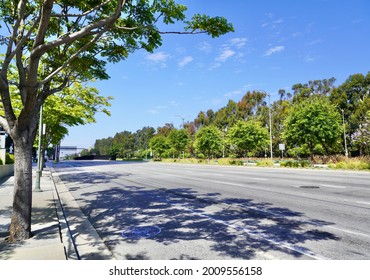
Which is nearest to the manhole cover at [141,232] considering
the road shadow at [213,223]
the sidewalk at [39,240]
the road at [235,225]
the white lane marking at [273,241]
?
the road at [235,225]

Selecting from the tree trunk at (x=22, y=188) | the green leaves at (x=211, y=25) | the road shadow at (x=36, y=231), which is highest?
the green leaves at (x=211, y=25)

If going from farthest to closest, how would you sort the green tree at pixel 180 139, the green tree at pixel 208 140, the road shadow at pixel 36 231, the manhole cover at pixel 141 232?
the green tree at pixel 180 139 < the green tree at pixel 208 140 < the manhole cover at pixel 141 232 < the road shadow at pixel 36 231

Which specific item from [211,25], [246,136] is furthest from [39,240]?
[246,136]

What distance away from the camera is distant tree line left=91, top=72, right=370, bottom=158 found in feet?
108

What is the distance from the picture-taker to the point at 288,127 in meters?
36.0

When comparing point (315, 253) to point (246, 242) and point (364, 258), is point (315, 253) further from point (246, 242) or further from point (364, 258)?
point (246, 242)

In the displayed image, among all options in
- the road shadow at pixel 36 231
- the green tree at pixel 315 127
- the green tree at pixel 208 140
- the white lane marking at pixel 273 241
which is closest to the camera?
the white lane marking at pixel 273 241

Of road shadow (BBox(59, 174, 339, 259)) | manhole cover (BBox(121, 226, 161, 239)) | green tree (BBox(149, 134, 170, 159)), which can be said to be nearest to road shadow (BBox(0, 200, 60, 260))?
road shadow (BBox(59, 174, 339, 259))

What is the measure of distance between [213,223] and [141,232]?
68.7 inches

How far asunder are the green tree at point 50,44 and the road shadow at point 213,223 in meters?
2.00

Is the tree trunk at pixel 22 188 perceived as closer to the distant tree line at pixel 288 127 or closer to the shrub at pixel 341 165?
the shrub at pixel 341 165

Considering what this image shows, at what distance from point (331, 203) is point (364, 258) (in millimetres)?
4826

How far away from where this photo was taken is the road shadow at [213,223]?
17.1 feet

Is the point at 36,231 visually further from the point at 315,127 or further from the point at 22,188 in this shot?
the point at 315,127
